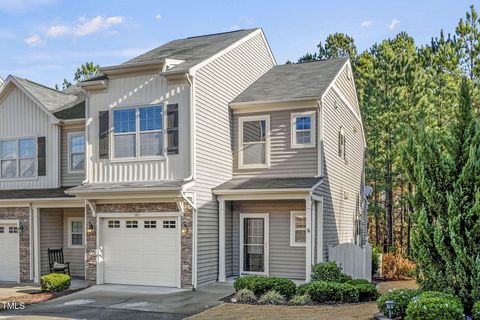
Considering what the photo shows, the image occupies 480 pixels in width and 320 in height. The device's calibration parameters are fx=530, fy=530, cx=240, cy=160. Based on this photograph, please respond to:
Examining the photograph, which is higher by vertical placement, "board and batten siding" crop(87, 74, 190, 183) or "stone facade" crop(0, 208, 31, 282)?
"board and batten siding" crop(87, 74, 190, 183)

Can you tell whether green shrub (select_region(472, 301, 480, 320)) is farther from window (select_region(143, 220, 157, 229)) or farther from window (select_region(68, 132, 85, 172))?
window (select_region(68, 132, 85, 172))

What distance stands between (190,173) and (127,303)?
3948 millimetres

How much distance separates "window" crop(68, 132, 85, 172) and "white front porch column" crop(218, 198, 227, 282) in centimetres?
520

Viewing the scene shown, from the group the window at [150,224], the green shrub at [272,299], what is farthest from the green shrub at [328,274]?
the window at [150,224]

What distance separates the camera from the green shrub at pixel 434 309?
331 inches

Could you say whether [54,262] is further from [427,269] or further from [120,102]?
[427,269]

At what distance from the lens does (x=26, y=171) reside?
18719mm

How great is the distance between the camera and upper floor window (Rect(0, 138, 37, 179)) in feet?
61.2

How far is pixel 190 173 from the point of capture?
587 inches

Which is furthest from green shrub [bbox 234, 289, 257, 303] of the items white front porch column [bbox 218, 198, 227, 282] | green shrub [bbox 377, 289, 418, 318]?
green shrub [bbox 377, 289, 418, 318]

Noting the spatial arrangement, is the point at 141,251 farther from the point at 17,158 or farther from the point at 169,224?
the point at 17,158

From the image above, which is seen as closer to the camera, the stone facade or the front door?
the front door

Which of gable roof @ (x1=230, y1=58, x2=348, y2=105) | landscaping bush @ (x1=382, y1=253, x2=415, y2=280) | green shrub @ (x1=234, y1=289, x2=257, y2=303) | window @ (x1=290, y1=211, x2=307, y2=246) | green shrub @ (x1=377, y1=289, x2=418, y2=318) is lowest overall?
landscaping bush @ (x1=382, y1=253, x2=415, y2=280)

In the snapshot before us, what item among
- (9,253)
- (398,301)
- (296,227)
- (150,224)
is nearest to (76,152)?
(9,253)
